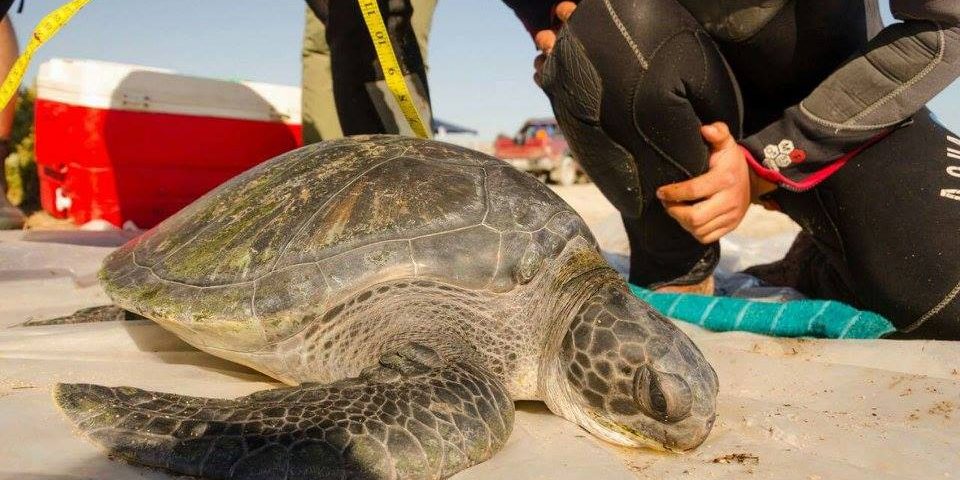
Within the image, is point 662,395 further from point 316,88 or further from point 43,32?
point 316,88

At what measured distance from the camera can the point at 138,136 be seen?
4.01 m

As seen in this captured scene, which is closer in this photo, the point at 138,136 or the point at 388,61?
the point at 388,61

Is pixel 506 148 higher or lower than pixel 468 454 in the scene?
lower

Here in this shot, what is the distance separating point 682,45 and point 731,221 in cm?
55

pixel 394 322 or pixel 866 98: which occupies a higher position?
pixel 866 98

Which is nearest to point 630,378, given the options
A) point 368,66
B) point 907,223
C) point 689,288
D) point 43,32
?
point 907,223

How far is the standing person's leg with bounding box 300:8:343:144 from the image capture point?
3742mm

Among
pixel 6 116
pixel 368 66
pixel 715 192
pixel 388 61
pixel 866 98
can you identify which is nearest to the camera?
pixel 866 98

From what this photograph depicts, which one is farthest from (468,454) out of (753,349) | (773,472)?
→ (753,349)

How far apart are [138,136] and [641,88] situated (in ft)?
10.2

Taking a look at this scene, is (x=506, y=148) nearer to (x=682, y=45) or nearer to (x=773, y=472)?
(x=682, y=45)

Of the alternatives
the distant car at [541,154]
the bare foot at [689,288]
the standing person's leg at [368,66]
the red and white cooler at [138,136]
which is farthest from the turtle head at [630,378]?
the distant car at [541,154]

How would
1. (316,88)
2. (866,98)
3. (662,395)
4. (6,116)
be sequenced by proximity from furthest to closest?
(316,88) → (6,116) → (866,98) → (662,395)

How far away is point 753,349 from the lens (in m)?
1.88
